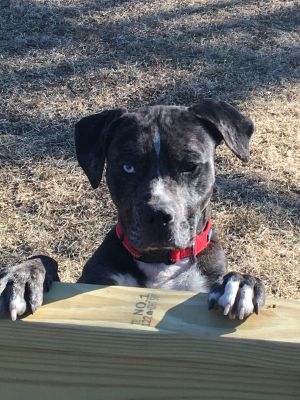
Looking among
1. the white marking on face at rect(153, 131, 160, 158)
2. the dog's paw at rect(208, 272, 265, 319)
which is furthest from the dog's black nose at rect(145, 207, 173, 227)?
the dog's paw at rect(208, 272, 265, 319)

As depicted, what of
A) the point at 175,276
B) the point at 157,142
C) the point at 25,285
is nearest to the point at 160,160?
the point at 157,142

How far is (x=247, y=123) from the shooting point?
373 cm

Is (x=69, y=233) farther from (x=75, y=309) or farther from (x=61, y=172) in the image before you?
(x=75, y=309)

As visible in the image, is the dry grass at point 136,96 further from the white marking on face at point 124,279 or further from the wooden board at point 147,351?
the wooden board at point 147,351

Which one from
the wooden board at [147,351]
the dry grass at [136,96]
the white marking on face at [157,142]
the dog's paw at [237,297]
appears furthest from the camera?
the dry grass at [136,96]

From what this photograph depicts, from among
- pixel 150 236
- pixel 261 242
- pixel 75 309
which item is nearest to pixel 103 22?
pixel 261 242

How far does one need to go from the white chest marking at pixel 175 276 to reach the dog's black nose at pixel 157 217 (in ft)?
1.15

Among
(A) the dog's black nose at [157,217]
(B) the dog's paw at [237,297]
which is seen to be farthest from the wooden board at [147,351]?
(A) the dog's black nose at [157,217]

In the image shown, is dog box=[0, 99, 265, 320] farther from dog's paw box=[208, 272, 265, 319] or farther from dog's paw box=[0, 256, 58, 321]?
dog's paw box=[208, 272, 265, 319]

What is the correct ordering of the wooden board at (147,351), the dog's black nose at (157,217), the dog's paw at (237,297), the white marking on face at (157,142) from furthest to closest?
1. the white marking on face at (157,142)
2. the dog's black nose at (157,217)
3. the dog's paw at (237,297)
4. the wooden board at (147,351)

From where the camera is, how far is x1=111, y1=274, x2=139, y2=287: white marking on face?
3555 millimetres

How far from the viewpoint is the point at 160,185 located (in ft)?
11.2

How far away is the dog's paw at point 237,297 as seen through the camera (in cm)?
210

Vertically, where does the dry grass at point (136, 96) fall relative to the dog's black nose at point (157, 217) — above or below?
below
